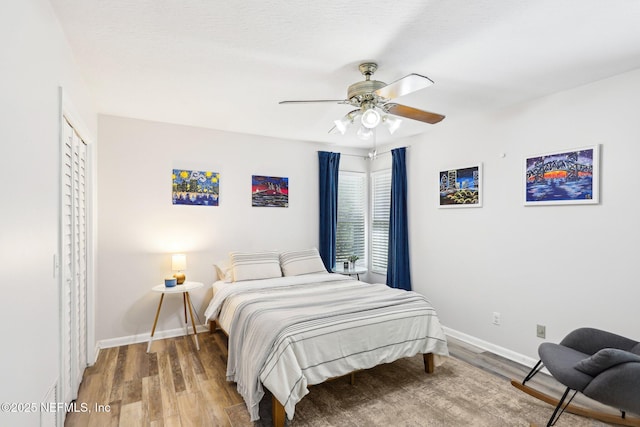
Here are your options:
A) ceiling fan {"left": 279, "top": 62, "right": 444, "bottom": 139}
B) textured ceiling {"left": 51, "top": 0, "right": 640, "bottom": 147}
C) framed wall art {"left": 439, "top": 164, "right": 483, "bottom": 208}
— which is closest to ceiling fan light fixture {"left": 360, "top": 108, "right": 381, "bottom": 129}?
ceiling fan {"left": 279, "top": 62, "right": 444, "bottom": 139}

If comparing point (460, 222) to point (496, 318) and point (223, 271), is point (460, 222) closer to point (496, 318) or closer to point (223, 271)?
point (496, 318)

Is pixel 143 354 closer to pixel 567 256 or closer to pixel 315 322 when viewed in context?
pixel 315 322

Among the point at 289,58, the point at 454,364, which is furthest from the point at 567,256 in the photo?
the point at 289,58

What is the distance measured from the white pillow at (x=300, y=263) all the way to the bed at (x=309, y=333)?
1.90 ft

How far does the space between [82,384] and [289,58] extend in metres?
3.17

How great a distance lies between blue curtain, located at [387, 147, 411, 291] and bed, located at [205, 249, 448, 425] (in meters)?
1.23

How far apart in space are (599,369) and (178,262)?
3763 mm

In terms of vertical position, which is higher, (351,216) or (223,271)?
(351,216)

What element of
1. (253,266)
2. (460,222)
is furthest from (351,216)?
(253,266)

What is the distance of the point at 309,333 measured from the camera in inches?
93.7

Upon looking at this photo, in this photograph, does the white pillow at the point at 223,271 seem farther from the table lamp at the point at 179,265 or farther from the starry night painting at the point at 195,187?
the starry night painting at the point at 195,187

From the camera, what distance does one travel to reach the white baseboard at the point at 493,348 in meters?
3.24

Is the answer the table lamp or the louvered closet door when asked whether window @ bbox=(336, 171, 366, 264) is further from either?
the louvered closet door

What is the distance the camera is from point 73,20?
194 cm
